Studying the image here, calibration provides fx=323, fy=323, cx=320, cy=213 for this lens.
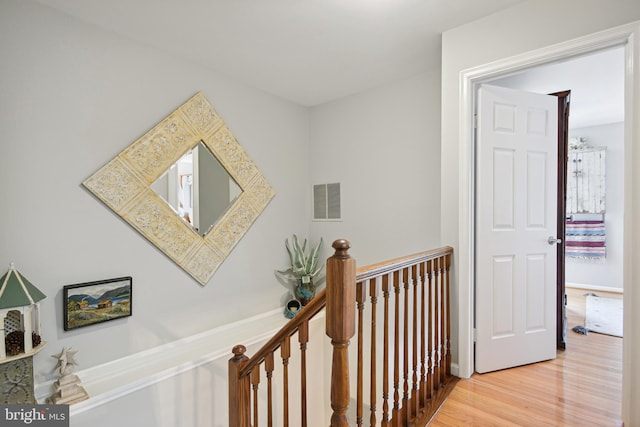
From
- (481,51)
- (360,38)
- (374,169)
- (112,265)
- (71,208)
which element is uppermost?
(360,38)

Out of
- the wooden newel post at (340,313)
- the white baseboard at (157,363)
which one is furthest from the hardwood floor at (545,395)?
the white baseboard at (157,363)

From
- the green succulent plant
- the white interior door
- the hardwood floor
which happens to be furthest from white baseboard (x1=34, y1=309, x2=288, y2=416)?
the white interior door

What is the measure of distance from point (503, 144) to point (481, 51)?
65 centimetres

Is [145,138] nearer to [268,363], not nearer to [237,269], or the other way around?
[237,269]

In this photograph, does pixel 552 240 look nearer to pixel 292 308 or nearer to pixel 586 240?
pixel 292 308

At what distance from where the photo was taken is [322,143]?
12.7 ft

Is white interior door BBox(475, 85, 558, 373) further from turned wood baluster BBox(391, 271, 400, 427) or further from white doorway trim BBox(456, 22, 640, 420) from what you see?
turned wood baluster BBox(391, 271, 400, 427)

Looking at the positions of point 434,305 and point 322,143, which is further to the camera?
point 322,143

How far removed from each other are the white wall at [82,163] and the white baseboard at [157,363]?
7 centimetres

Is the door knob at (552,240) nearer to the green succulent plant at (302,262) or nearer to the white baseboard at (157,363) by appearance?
the green succulent plant at (302,262)

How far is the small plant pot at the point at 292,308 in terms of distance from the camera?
138 inches

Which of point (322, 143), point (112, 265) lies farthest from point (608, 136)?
point (112, 265)

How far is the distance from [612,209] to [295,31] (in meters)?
5.23

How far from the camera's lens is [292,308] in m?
3.55
